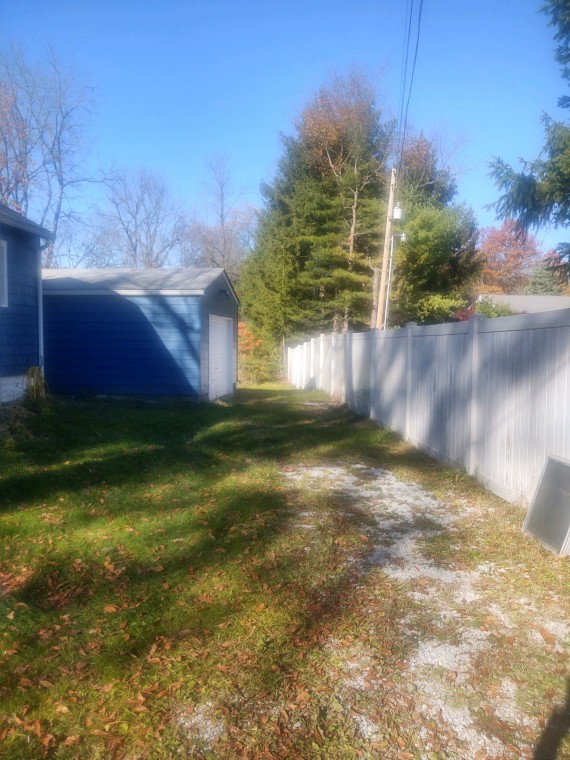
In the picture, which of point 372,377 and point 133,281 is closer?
point 372,377

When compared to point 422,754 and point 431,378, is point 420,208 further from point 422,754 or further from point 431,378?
point 422,754

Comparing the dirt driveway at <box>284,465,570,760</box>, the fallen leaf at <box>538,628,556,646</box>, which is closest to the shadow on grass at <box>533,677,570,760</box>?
the dirt driveway at <box>284,465,570,760</box>

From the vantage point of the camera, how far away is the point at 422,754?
2453 mm

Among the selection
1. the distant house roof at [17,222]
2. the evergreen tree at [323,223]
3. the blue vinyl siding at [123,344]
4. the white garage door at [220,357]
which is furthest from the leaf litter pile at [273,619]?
the evergreen tree at [323,223]

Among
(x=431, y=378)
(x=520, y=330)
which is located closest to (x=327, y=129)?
(x=431, y=378)

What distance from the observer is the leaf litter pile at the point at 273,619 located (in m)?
2.61

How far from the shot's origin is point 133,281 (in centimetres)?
1471

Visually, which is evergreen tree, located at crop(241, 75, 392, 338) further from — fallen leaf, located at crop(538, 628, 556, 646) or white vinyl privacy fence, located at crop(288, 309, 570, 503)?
fallen leaf, located at crop(538, 628, 556, 646)

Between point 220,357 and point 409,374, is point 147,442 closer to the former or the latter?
point 409,374

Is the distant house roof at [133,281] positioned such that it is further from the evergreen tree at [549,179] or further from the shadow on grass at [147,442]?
the evergreen tree at [549,179]

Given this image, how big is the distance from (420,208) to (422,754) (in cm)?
2762

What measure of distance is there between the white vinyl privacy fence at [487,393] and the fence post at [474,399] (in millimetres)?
11

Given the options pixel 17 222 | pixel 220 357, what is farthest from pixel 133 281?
pixel 17 222

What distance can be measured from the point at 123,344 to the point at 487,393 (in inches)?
390
